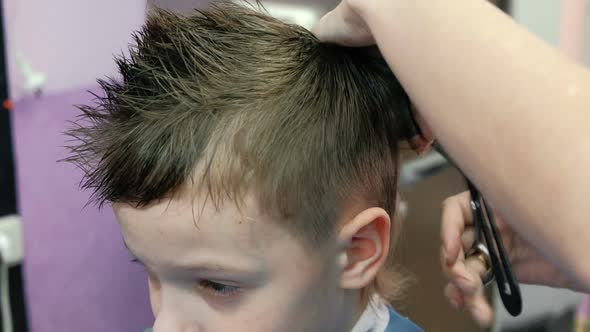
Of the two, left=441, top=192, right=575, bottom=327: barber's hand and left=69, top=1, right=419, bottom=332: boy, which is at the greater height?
left=69, top=1, right=419, bottom=332: boy

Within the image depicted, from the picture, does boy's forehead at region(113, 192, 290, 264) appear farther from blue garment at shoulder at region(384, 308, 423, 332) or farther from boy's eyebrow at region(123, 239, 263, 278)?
blue garment at shoulder at region(384, 308, 423, 332)

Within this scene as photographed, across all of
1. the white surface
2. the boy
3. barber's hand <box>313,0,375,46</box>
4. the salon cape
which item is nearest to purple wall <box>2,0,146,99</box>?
the white surface

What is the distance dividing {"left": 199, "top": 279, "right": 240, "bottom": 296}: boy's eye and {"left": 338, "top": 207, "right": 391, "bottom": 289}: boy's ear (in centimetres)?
12

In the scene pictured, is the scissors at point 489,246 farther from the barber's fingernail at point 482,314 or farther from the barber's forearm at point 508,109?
the barber's forearm at point 508,109

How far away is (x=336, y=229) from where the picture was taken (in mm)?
583

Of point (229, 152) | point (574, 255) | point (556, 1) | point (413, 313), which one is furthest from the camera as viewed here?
point (413, 313)

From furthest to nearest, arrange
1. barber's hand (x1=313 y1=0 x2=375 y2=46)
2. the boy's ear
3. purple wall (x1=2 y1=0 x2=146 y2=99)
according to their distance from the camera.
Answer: purple wall (x1=2 y1=0 x2=146 y2=99) → the boy's ear → barber's hand (x1=313 y1=0 x2=375 y2=46)

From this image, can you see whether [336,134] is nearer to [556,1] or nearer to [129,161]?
[129,161]

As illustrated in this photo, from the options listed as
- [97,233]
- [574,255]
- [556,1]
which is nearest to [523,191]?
[574,255]

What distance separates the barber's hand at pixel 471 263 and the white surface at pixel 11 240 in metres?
0.65

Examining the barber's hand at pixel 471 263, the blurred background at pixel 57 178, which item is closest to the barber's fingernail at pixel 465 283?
the barber's hand at pixel 471 263

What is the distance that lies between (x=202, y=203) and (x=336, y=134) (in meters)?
0.15

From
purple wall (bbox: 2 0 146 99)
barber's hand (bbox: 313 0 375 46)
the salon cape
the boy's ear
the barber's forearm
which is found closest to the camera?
the barber's forearm

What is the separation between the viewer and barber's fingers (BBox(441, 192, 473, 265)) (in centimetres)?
68
